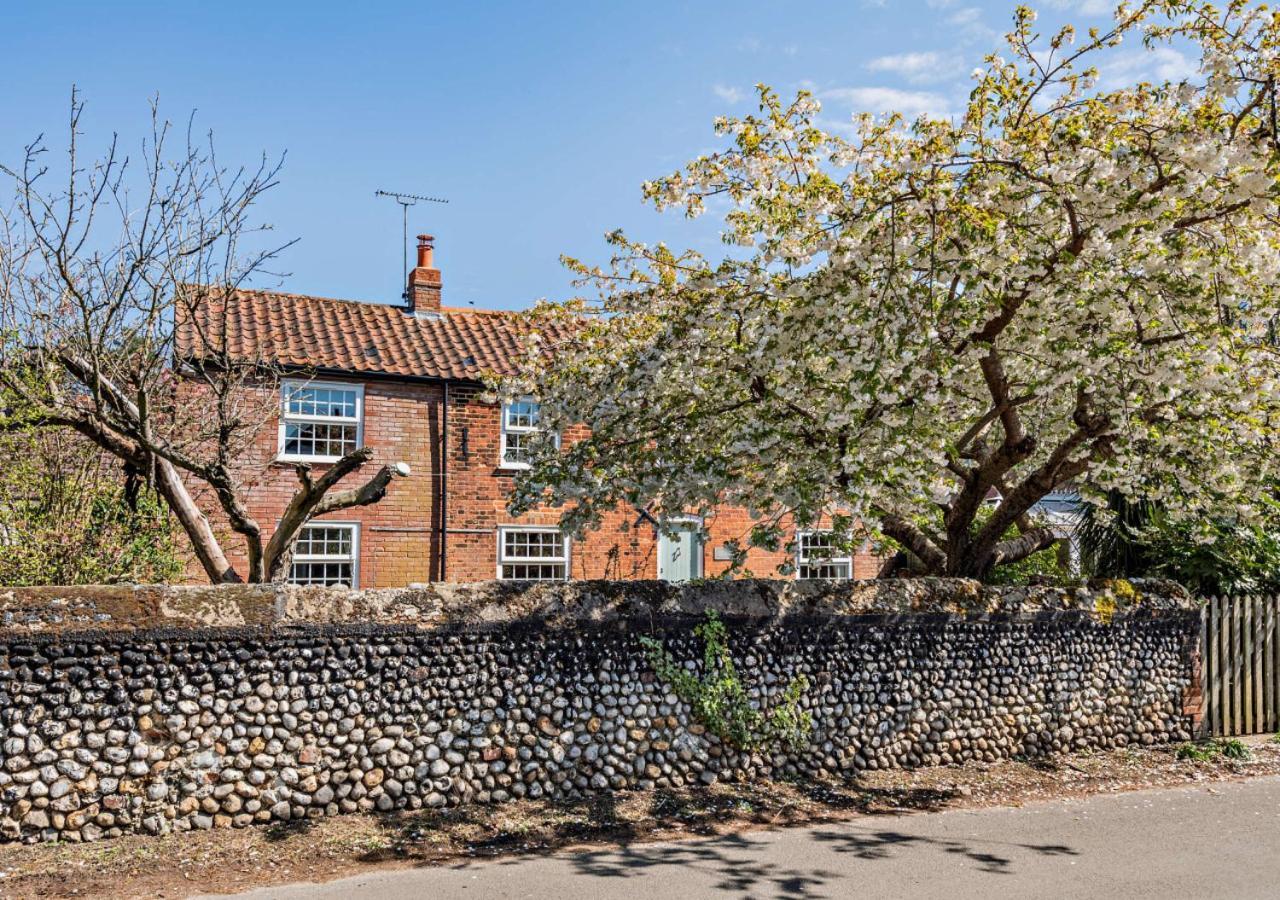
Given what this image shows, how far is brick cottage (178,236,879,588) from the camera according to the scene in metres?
16.9

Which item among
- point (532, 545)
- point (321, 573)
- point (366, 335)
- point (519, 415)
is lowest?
point (321, 573)

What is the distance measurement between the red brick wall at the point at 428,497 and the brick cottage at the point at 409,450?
21 millimetres

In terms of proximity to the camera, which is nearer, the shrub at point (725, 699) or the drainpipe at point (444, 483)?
the shrub at point (725, 699)

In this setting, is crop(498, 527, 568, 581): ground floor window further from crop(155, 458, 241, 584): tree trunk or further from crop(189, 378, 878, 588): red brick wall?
crop(155, 458, 241, 584): tree trunk

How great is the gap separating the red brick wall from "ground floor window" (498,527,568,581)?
147 millimetres

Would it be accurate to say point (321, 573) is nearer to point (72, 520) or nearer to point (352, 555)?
point (352, 555)

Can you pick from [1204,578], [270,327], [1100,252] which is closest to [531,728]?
[1100,252]

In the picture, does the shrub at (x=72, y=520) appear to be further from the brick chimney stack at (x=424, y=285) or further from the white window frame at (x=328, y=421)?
the brick chimney stack at (x=424, y=285)

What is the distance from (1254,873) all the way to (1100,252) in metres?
4.85

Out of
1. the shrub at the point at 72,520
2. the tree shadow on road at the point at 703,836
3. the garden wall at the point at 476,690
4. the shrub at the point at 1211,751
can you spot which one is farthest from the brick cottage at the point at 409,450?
the tree shadow on road at the point at 703,836

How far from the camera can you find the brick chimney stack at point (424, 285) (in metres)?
20.2

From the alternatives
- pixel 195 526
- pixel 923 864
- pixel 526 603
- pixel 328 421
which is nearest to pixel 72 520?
pixel 195 526

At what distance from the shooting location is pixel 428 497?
17.6m

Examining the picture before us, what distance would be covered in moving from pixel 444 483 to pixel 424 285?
487cm
